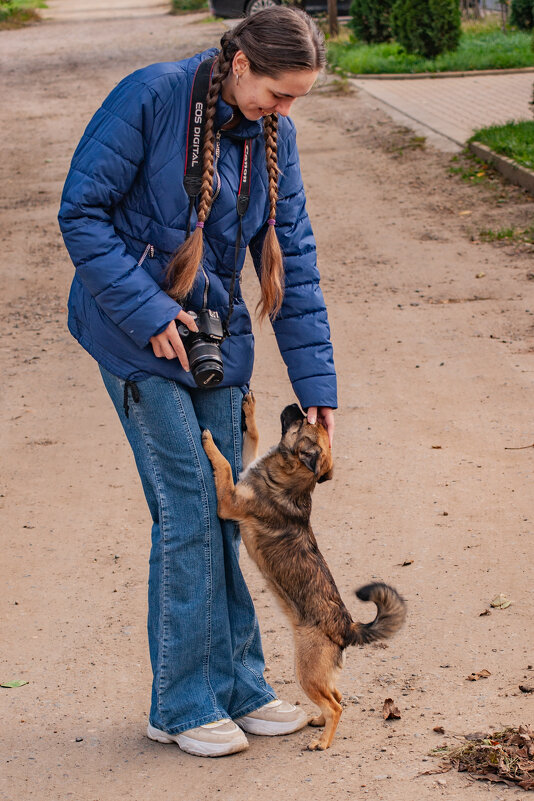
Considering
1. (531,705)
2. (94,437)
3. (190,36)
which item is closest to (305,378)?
(531,705)

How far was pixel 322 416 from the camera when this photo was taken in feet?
11.2

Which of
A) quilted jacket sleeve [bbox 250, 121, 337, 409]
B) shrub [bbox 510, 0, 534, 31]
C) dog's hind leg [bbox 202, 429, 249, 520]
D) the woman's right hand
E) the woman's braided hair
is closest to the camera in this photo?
the woman's braided hair

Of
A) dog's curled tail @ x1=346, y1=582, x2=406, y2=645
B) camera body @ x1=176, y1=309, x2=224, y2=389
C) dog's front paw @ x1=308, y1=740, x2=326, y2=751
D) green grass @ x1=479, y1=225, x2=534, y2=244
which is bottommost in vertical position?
dog's front paw @ x1=308, y1=740, x2=326, y2=751

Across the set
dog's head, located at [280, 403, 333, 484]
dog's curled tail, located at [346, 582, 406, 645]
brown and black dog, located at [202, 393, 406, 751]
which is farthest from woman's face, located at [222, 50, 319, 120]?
dog's curled tail, located at [346, 582, 406, 645]

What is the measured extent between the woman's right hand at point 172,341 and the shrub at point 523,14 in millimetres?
17703

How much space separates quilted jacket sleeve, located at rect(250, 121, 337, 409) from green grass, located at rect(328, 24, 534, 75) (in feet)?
51.6

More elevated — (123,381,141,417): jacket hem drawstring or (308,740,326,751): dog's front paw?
(123,381,141,417): jacket hem drawstring

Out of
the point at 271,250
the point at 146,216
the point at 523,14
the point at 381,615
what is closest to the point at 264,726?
the point at 381,615

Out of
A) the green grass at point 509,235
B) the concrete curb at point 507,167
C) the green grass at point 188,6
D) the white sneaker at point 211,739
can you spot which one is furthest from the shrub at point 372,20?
the white sneaker at point 211,739

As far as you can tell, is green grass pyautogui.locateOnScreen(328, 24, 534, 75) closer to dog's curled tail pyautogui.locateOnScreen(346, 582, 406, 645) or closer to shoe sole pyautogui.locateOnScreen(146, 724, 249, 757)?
dog's curled tail pyautogui.locateOnScreen(346, 582, 406, 645)

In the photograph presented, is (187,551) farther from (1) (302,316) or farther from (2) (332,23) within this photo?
(2) (332,23)

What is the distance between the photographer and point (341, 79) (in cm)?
1845

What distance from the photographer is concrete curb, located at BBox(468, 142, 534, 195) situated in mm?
10617

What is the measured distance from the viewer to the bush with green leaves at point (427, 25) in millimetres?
17641
